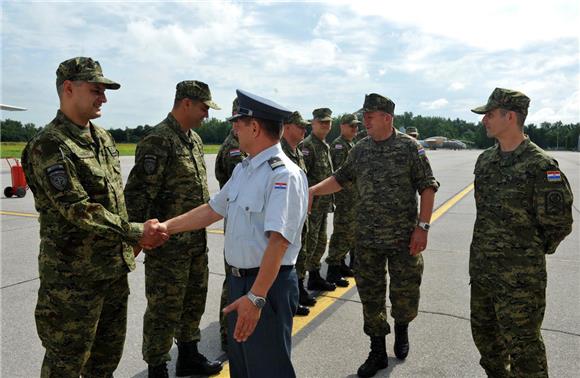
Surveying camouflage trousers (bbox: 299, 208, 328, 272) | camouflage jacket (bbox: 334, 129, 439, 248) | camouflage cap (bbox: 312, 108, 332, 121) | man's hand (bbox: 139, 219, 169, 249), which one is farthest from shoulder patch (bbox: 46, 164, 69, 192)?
camouflage cap (bbox: 312, 108, 332, 121)

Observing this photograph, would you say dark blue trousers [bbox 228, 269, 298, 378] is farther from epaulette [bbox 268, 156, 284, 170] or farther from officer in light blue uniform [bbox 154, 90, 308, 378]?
epaulette [bbox 268, 156, 284, 170]

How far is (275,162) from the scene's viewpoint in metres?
2.17

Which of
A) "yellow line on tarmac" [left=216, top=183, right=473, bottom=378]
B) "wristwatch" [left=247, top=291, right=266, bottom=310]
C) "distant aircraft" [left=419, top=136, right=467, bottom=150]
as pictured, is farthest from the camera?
"distant aircraft" [left=419, top=136, right=467, bottom=150]

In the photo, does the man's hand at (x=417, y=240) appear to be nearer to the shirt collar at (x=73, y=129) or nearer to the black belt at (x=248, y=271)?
the black belt at (x=248, y=271)

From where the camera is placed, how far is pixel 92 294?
2449mm

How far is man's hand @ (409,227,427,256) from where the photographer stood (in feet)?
11.5

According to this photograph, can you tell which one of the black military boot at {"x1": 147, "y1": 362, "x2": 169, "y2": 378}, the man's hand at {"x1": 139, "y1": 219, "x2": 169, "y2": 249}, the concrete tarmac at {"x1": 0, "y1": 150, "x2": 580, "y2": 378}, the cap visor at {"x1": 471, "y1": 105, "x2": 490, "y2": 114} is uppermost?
the cap visor at {"x1": 471, "y1": 105, "x2": 490, "y2": 114}

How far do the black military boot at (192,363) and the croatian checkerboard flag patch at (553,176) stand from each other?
2.64 metres

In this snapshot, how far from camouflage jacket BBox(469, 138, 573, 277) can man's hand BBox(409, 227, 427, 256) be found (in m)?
0.55

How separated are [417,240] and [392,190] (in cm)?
45

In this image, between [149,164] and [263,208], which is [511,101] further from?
[149,164]

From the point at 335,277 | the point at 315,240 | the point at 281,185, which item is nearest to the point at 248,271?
the point at 281,185

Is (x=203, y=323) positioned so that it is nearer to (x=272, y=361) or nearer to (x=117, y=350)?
(x=117, y=350)

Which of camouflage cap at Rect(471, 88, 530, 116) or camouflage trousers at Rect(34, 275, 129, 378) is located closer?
camouflage trousers at Rect(34, 275, 129, 378)
